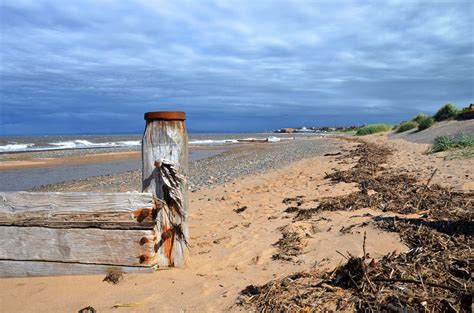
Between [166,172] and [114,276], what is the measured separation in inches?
44.0

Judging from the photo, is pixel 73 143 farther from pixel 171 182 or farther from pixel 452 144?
pixel 171 182

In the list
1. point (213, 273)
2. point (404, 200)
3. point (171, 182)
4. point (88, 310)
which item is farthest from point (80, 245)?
point (404, 200)

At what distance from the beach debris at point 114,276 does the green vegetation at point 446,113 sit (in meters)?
22.6

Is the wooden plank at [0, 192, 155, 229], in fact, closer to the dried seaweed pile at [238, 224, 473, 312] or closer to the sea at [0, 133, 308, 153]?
the dried seaweed pile at [238, 224, 473, 312]

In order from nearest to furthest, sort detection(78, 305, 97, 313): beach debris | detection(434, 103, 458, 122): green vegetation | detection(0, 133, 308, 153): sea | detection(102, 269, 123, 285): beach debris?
detection(78, 305, 97, 313): beach debris → detection(102, 269, 123, 285): beach debris → detection(434, 103, 458, 122): green vegetation → detection(0, 133, 308, 153): sea

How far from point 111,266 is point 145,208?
0.69 m

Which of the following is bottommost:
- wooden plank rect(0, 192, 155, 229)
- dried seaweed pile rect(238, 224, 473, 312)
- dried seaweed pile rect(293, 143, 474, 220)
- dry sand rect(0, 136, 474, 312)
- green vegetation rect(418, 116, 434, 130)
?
dry sand rect(0, 136, 474, 312)

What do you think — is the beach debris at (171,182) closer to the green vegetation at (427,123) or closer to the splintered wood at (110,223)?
the splintered wood at (110,223)

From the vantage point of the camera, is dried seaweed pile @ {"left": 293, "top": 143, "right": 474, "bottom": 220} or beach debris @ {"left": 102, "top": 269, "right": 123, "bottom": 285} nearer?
beach debris @ {"left": 102, "top": 269, "right": 123, "bottom": 285}

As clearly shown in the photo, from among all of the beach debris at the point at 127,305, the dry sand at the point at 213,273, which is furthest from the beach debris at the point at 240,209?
the beach debris at the point at 127,305

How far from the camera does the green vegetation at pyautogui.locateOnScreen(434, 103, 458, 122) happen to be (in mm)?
21631

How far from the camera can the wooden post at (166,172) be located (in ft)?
11.6

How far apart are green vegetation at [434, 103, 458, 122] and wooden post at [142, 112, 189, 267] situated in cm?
2207

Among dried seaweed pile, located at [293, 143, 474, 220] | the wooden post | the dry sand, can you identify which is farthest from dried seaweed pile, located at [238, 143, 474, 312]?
the wooden post
